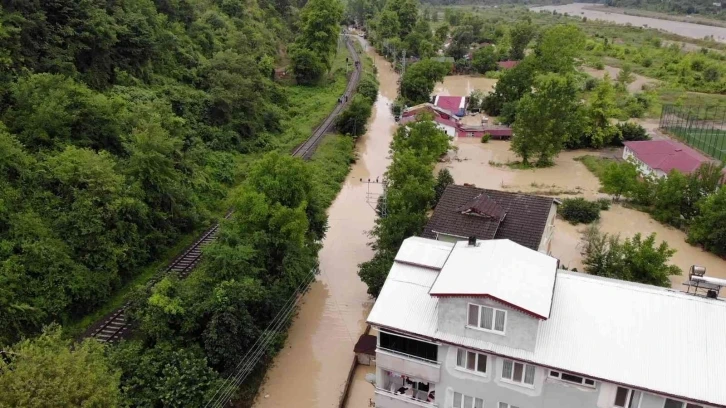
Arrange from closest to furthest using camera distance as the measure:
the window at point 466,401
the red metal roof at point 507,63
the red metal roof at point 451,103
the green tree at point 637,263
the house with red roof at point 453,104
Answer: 1. the window at point 466,401
2. the green tree at point 637,263
3. the house with red roof at point 453,104
4. the red metal roof at point 451,103
5. the red metal roof at point 507,63

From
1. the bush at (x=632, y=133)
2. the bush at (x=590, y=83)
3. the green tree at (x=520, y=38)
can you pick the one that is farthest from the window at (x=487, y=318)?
the green tree at (x=520, y=38)

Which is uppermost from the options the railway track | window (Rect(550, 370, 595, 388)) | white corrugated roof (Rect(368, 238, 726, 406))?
white corrugated roof (Rect(368, 238, 726, 406))

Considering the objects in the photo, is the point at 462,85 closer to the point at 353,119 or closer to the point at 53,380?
the point at 353,119

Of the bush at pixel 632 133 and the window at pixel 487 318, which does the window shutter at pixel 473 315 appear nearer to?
the window at pixel 487 318

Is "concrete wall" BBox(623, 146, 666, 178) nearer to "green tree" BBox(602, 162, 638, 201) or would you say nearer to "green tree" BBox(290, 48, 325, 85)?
"green tree" BBox(602, 162, 638, 201)

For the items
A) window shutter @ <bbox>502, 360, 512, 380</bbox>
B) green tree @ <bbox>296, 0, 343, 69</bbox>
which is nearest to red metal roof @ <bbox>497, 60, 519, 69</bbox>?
green tree @ <bbox>296, 0, 343, 69</bbox>

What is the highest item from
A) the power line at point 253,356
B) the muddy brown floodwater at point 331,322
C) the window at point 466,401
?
the window at point 466,401

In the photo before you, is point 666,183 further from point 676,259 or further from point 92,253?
point 92,253
